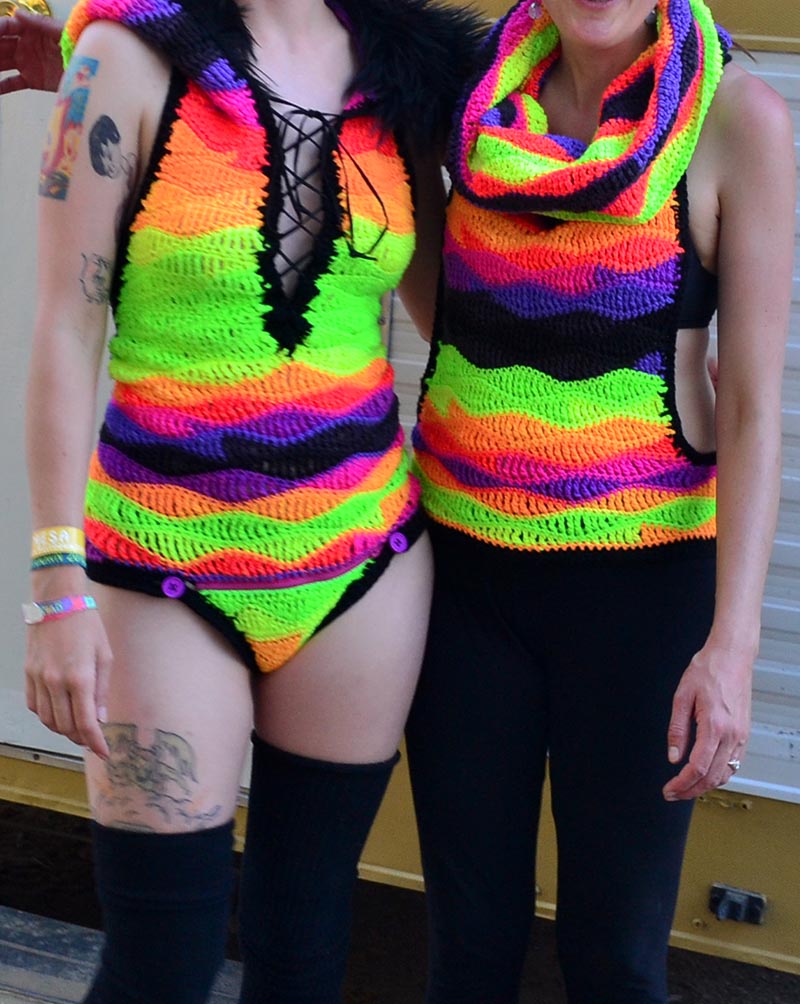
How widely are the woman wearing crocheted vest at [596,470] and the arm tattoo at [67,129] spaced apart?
1.60ft

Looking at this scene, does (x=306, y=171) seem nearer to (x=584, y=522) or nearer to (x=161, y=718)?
(x=584, y=522)

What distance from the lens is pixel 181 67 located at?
150cm

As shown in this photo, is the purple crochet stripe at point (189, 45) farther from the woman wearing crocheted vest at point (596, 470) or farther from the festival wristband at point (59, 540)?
the festival wristband at point (59, 540)

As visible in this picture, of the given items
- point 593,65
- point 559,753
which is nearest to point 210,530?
point 559,753

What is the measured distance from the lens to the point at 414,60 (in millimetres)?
1712

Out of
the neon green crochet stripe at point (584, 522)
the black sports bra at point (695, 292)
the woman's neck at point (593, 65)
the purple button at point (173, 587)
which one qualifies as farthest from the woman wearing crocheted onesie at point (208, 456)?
the black sports bra at point (695, 292)

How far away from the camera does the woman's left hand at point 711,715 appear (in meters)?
1.54

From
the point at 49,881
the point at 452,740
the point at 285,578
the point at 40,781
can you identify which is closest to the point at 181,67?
the point at 285,578

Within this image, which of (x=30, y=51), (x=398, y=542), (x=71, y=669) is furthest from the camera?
(x=30, y=51)

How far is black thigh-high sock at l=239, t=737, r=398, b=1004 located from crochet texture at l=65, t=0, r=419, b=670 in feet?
0.63

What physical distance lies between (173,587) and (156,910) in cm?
39

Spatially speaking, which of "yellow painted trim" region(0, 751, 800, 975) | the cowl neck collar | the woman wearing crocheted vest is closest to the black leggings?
the woman wearing crocheted vest

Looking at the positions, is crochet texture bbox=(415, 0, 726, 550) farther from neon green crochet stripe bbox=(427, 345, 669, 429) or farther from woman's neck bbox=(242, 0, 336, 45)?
woman's neck bbox=(242, 0, 336, 45)

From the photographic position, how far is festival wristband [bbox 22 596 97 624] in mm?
1466
